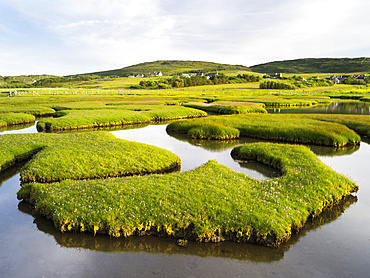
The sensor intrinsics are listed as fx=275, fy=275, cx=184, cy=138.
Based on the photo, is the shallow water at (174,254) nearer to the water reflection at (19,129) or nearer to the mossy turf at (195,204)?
the mossy turf at (195,204)

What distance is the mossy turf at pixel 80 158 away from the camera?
19.3 meters

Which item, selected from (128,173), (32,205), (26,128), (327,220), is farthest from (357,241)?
(26,128)

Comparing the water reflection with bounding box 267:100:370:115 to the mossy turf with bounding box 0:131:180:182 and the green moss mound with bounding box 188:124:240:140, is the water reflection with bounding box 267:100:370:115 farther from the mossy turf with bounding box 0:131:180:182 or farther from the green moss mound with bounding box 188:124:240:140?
the mossy turf with bounding box 0:131:180:182

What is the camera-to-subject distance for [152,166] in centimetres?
2167

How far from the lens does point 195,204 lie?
13.4 m

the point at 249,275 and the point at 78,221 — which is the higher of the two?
the point at 78,221

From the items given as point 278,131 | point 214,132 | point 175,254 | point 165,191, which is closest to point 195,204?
point 165,191

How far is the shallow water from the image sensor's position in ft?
34.2

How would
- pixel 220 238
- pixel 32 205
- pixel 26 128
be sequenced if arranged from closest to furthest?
pixel 220 238, pixel 32 205, pixel 26 128

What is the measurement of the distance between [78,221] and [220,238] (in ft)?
21.4

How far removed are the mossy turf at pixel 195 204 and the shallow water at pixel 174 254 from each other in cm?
50

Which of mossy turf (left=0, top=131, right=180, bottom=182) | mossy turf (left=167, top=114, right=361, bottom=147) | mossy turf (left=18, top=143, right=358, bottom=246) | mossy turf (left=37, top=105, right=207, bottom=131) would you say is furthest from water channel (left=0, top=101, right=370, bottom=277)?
mossy turf (left=37, top=105, right=207, bottom=131)

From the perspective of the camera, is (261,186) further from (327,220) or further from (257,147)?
A: (257,147)

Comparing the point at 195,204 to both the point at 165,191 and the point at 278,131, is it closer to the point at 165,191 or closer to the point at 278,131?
the point at 165,191
